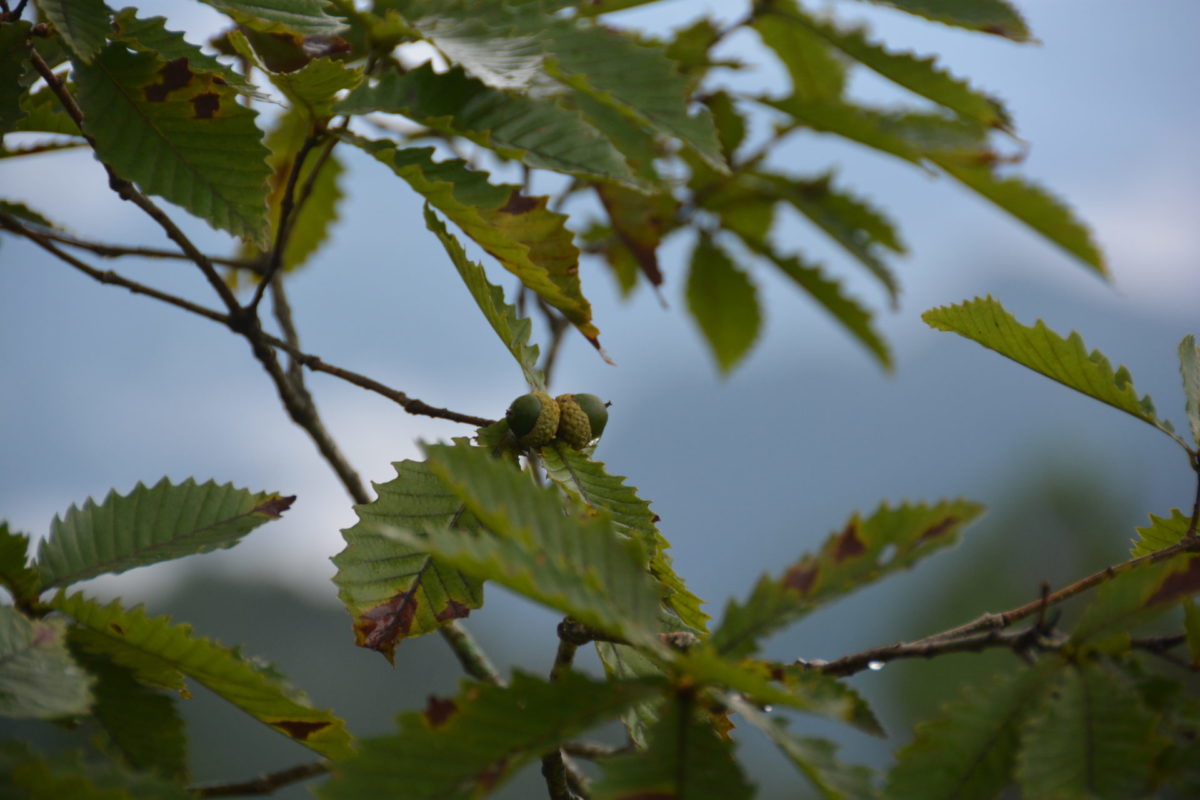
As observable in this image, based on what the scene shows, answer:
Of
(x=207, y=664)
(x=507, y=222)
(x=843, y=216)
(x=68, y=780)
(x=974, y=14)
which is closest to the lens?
(x=68, y=780)

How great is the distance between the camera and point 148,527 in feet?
2.52

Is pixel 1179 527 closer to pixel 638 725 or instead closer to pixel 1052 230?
pixel 638 725

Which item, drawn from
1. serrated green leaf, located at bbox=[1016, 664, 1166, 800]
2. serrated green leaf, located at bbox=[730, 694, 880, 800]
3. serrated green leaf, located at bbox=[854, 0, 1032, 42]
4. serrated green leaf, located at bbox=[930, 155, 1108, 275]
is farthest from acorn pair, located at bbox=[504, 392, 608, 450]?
Result: serrated green leaf, located at bbox=[930, 155, 1108, 275]

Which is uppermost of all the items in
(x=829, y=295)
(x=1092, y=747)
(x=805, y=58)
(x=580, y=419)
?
(x=805, y=58)

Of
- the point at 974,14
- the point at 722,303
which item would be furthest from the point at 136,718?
the point at 722,303

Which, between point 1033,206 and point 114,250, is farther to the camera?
point 1033,206

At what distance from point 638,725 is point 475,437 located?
0.25 metres

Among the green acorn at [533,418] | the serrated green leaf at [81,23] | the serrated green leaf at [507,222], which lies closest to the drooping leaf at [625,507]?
the green acorn at [533,418]

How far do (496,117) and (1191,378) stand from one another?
626mm

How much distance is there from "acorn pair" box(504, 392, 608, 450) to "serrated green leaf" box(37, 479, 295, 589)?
0.64 ft

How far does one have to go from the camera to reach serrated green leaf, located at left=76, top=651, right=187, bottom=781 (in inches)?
28.3

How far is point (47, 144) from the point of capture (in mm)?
1008

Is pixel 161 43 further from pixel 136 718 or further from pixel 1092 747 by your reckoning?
pixel 1092 747

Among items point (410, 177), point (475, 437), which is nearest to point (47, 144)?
point (410, 177)
